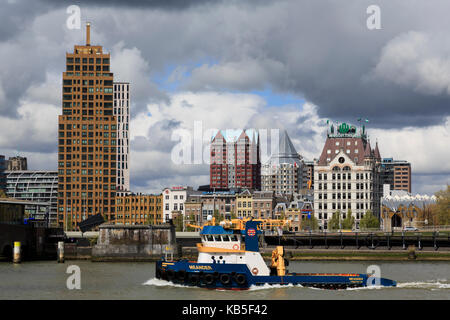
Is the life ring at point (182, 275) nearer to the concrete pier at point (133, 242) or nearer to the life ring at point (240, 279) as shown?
the life ring at point (240, 279)

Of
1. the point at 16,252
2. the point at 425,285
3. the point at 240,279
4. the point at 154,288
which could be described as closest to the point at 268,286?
the point at 240,279

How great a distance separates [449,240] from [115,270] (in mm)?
69719

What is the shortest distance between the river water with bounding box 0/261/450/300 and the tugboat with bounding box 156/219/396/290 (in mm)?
834

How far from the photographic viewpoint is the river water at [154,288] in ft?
246

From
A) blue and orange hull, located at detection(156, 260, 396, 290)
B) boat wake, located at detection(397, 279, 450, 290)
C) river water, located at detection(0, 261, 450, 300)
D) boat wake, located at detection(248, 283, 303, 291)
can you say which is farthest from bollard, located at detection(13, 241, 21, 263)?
boat wake, located at detection(397, 279, 450, 290)

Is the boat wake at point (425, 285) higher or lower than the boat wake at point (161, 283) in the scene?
lower

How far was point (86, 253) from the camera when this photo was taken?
144 m

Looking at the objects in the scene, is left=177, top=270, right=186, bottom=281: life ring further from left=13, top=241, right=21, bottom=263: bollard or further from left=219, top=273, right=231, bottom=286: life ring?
left=13, top=241, right=21, bottom=263: bollard

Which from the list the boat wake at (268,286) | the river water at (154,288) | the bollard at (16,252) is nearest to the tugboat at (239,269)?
the boat wake at (268,286)

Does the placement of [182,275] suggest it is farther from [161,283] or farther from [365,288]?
[365,288]

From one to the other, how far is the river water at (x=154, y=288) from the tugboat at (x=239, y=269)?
83 cm

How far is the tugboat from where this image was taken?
77938 mm
